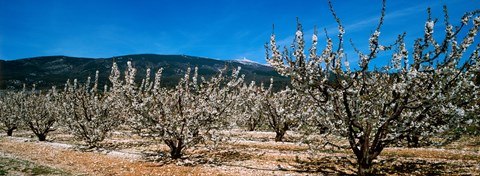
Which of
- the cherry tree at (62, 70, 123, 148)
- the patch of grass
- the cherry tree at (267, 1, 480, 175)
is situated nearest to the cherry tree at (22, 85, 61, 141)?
the cherry tree at (62, 70, 123, 148)

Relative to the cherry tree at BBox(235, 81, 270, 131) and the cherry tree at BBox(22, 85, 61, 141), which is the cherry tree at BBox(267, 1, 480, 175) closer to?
the cherry tree at BBox(235, 81, 270, 131)

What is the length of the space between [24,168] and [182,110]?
9.32 meters

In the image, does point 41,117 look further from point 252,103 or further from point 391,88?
point 391,88

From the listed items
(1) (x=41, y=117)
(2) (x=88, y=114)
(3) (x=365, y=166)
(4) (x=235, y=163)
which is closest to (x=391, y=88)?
(3) (x=365, y=166)

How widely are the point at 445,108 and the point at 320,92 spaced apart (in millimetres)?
4892

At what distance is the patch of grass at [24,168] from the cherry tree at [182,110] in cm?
520

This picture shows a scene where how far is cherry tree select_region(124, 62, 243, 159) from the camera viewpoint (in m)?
20.0

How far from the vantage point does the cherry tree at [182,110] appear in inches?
786

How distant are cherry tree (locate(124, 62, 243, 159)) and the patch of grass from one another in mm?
5197

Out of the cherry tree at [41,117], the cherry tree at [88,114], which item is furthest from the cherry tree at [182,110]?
the cherry tree at [41,117]

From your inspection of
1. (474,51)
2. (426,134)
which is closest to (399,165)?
(426,134)

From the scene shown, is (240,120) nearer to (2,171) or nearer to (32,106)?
(32,106)

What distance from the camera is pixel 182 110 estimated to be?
21219mm

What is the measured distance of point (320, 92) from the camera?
14844 mm
